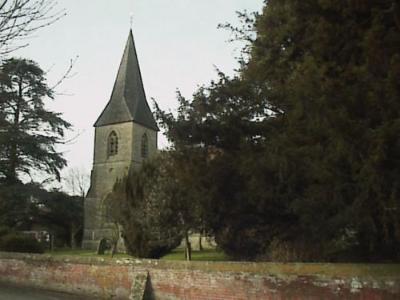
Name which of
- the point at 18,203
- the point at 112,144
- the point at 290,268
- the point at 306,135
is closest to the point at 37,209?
the point at 18,203

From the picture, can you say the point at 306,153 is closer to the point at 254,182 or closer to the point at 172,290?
the point at 254,182

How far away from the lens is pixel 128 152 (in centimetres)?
5794

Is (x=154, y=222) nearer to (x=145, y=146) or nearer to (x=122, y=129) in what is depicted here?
(x=122, y=129)

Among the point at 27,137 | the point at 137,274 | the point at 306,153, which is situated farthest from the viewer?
the point at 27,137

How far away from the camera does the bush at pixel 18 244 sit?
22.3 m

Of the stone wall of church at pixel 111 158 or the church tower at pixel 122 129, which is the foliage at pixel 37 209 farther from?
the church tower at pixel 122 129

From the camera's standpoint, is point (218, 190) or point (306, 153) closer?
point (306, 153)

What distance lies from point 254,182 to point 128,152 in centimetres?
4544

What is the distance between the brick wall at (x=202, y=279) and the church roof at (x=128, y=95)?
39.7m

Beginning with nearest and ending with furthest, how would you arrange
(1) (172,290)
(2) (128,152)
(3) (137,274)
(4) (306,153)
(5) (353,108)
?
(5) (353,108), (4) (306,153), (1) (172,290), (3) (137,274), (2) (128,152)

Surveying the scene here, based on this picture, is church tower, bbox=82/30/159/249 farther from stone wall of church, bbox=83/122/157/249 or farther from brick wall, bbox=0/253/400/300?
brick wall, bbox=0/253/400/300

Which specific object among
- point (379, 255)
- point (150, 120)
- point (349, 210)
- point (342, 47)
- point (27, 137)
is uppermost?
point (150, 120)

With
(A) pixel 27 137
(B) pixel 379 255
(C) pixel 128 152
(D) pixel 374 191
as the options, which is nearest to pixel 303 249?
(B) pixel 379 255

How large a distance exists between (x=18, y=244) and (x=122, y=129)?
36.5m
